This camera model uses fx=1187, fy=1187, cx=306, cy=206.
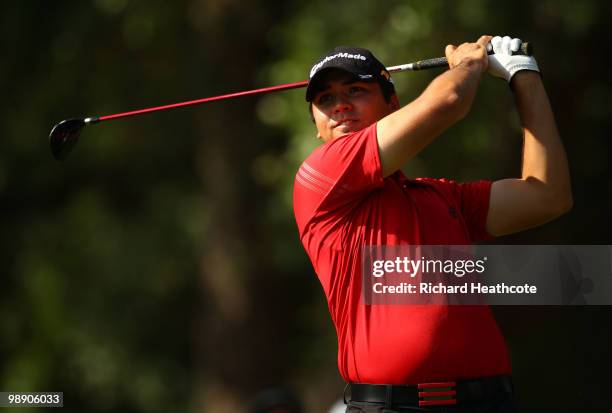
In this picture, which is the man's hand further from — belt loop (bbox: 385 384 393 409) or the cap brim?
belt loop (bbox: 385 384 393 409)

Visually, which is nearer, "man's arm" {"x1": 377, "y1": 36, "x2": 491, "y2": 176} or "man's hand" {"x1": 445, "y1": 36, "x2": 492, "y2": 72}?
"man's arm" {"x1": 377, "y1": 36, "x2": 491, "y2": 176}

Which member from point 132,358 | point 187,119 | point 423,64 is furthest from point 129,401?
point 423,64

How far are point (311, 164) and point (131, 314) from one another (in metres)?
9.32

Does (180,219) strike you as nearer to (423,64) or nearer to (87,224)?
(87,224)

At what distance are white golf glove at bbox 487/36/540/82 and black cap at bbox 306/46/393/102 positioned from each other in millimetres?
367

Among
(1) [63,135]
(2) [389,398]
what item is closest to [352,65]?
(2) [389,398]

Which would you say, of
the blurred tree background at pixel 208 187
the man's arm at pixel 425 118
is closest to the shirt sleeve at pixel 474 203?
the man's arm at pixel 425 118

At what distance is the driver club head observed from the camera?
4.83 m

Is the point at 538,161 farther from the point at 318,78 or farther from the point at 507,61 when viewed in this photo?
the point at 318,78

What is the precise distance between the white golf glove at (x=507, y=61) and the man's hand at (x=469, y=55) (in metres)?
0.05

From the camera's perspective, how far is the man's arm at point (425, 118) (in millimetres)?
3502

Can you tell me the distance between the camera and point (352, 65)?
3.85 metres

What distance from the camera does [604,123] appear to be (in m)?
9.54

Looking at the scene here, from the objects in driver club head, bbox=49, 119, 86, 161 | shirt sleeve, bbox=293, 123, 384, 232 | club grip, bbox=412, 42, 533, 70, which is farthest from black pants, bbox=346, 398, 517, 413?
driver club head, bbox=49, 119, 86, 161
